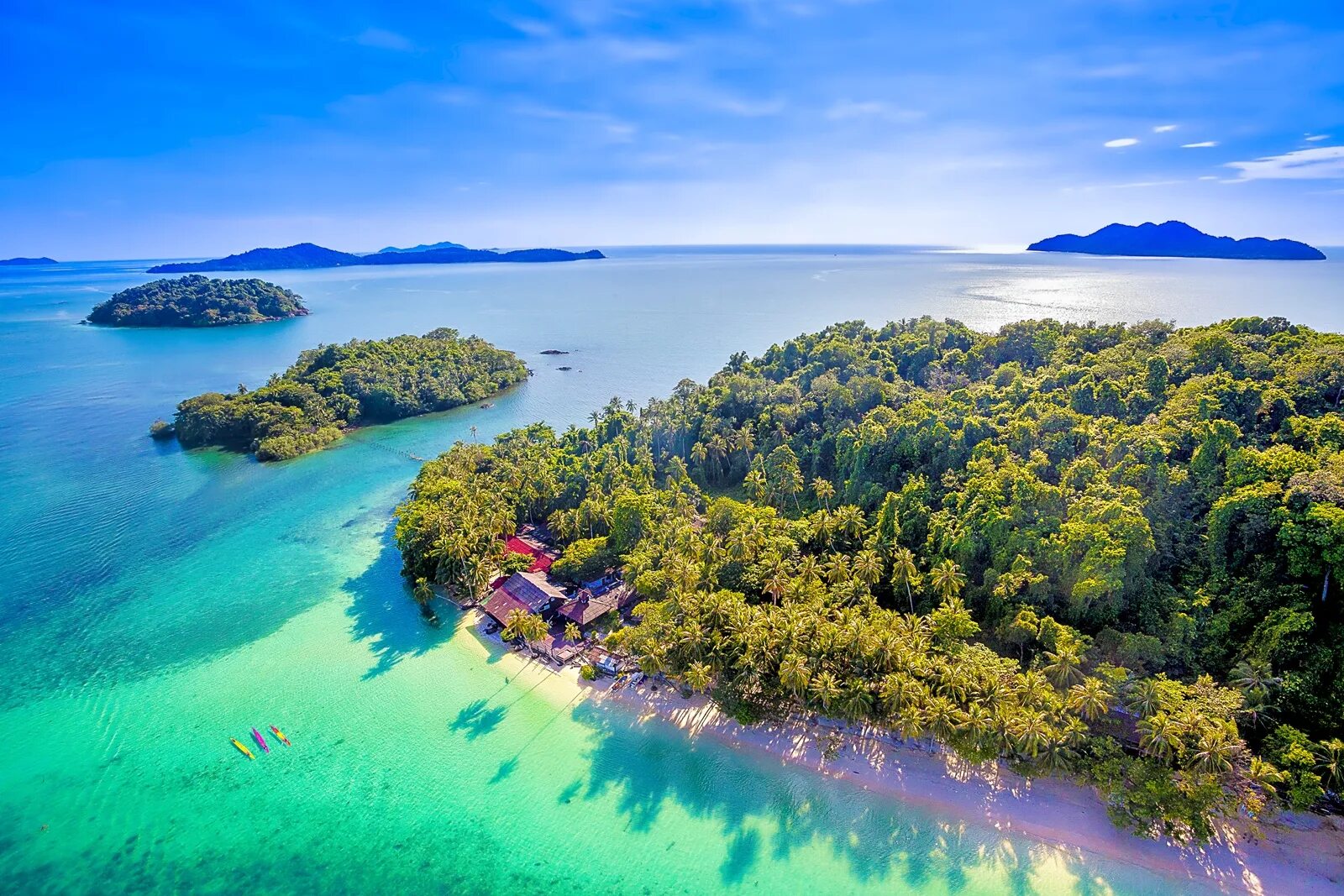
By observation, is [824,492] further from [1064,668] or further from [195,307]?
[195,307]

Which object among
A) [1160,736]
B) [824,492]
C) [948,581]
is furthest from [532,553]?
[1160,736]

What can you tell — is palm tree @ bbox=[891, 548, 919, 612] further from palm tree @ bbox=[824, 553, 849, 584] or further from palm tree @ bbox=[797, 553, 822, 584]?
palm tree @ bbox=[797, 553, 822, 584]

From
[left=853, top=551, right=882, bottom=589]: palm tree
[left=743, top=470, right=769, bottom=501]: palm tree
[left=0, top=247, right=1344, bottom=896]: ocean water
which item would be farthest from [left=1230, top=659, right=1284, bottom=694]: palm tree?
[left=743, top=470, right=769, bottom=501]: palm tree

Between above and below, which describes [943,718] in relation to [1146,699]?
below

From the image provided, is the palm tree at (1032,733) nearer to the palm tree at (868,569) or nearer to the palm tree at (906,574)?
the palm tree at (906,574)

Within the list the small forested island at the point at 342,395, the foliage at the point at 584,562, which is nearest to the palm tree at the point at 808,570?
the foliage at the point at 584,562

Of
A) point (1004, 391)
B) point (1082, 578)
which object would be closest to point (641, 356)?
point (1004, 391)

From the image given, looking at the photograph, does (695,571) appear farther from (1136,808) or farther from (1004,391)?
(1004,391)
